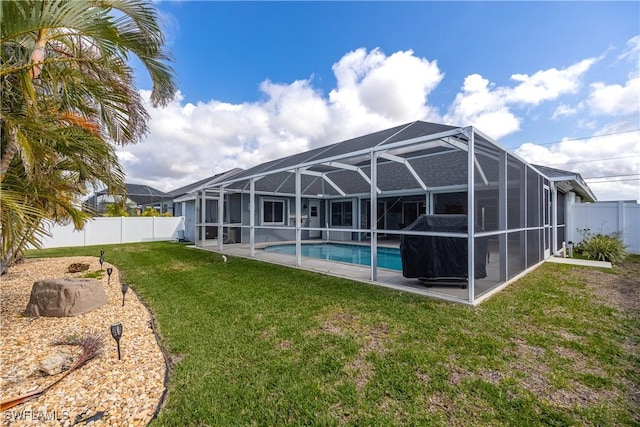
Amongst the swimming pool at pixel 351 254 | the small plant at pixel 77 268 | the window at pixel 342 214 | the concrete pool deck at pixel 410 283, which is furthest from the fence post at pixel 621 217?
the small plant at pixel 77 268

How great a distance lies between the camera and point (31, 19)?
2.47 metres

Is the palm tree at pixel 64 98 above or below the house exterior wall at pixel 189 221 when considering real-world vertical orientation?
above

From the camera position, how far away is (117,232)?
1616 cm

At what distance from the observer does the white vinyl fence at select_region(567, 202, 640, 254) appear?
10.7 metres

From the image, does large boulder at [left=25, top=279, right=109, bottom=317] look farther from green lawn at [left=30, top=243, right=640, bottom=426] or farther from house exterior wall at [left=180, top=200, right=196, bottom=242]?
house exterior wall at [left=180, top=200, right=196, bottom=242]

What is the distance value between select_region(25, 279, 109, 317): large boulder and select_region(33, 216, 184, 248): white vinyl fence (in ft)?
37.3

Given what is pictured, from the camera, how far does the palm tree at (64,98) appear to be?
2619 millimetres

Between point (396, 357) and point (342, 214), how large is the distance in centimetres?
1438

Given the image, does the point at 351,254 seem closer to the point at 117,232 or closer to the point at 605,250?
the point at 605,250

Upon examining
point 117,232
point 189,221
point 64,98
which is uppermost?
point 64,98

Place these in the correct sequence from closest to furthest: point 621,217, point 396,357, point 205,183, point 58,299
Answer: point 396,357 < point 58,299 < point 621,217 < point 205,183

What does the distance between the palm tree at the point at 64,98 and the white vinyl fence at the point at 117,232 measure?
12.2 meters

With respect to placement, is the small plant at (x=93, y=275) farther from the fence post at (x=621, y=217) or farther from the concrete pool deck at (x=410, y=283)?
the fence post at (x=621, y=217)

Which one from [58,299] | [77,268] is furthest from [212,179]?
[58,299]
